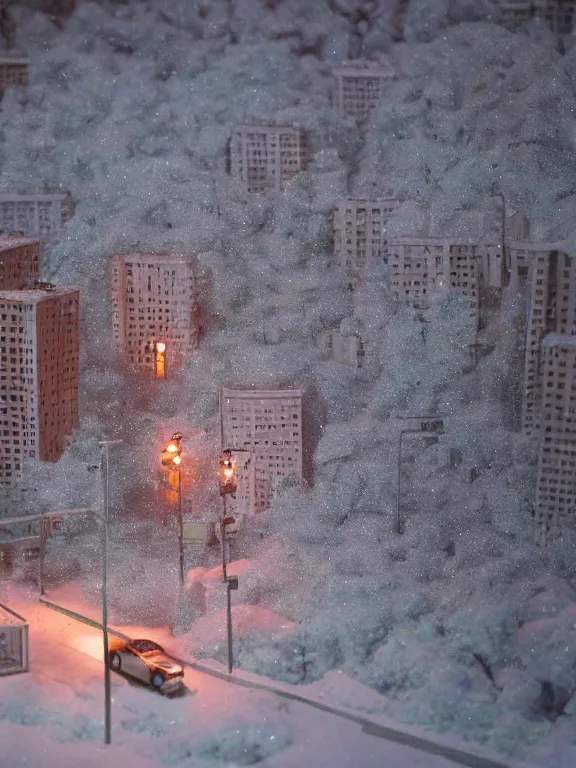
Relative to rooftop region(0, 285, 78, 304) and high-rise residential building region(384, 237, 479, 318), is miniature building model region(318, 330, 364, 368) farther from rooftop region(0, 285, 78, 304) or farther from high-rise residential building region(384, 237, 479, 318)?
rooftop region(0, 285, 78, 304)

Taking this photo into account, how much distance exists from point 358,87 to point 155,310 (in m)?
2.98

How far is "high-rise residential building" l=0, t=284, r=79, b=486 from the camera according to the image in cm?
1173

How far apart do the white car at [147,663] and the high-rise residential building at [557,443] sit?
320 cm

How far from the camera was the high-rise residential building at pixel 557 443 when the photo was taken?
10.9 m

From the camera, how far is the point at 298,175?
12.9 m

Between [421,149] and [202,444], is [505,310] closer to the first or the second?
[421,149]

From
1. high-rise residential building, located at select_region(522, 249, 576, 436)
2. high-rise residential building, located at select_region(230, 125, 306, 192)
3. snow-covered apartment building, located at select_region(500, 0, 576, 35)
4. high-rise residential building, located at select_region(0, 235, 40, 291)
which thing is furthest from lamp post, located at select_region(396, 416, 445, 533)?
snow-covered apartment building, located at select_region(500, 0, 576, 35)

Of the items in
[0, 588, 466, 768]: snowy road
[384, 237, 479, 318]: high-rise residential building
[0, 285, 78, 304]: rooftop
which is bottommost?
[0, 588, 466, 768]: snowy road

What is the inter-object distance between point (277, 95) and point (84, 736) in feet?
21.5

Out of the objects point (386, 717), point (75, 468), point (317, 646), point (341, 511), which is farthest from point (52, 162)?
point (386, 717)

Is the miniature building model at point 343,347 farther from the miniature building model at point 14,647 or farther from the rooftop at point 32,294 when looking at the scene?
the miniature building model at point 14,647

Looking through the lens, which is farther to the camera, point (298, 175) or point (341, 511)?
point (298, 175)

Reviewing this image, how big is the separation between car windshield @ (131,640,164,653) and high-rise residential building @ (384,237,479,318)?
3.90 m

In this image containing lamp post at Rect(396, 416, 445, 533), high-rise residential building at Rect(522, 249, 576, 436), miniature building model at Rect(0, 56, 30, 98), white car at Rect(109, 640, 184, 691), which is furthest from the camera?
miniature building model at Rect(0, 56, 30, 98)
